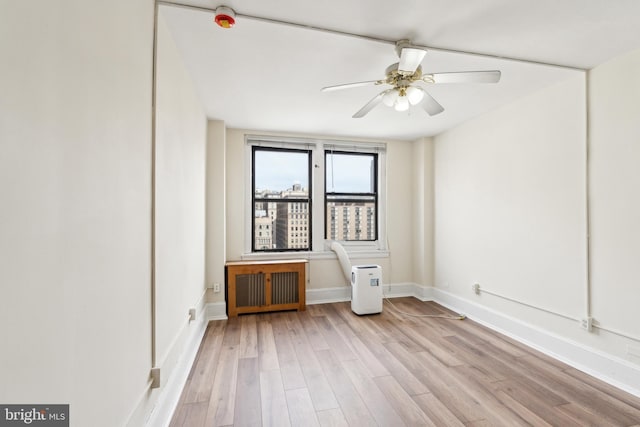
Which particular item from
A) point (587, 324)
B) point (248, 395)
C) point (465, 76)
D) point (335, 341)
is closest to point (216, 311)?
point (335, 341)

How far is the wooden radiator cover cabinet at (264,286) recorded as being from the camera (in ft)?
11.8

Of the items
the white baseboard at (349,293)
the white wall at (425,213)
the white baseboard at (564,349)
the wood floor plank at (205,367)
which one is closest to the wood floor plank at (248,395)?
the wood floor plank at (205,367)

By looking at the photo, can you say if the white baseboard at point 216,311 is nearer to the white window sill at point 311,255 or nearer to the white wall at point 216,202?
the white wall at point 216,202

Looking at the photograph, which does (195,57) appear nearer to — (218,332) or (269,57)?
(269,57)

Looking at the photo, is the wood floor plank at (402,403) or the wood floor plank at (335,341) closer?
the wood floor plank at (402,403)

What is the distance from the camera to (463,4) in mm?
1594

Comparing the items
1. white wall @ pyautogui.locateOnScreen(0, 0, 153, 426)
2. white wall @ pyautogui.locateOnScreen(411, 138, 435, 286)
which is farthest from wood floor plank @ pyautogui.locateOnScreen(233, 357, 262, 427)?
white wall @ pyautogui.locateOnScreen(411, 138, 435, 286)

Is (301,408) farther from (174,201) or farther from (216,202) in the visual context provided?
(216,202)

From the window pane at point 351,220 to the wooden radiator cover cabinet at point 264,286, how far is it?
849mm

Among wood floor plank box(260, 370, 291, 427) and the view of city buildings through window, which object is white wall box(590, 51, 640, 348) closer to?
wood floor plank box(260, 370, 291, 427)

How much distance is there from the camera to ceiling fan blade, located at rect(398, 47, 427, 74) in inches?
66.7

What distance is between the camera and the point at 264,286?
12.2 ft

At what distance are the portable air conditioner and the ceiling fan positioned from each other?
7.14 feet
